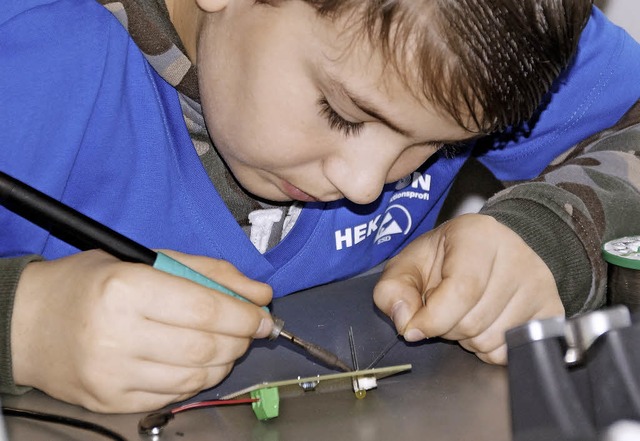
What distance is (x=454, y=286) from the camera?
72 centimetres

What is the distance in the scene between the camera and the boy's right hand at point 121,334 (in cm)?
60

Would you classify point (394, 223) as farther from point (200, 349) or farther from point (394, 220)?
point (200, 349)

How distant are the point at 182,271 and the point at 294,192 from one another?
0.55 feet

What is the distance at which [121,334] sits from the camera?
1.95 ft

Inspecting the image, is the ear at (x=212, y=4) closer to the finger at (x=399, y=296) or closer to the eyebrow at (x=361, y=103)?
the eyebrow at (x=361, y=103)

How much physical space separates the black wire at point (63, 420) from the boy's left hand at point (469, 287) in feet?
0.81

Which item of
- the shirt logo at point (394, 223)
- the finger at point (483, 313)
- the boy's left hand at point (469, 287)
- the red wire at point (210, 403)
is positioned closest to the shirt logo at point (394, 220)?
the shirt logo at point (394, 223)

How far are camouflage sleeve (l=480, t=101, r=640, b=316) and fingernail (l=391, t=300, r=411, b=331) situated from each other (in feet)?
0.46

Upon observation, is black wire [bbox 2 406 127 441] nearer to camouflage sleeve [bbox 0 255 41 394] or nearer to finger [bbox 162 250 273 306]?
camouflage sleeve [bbox 0 255 41 394]

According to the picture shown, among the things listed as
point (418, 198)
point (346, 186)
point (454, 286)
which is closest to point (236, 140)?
point (346, 186)

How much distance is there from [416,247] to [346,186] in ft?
0.50

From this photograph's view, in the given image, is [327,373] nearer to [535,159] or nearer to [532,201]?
[532,201]

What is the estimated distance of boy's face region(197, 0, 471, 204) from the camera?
62 cm

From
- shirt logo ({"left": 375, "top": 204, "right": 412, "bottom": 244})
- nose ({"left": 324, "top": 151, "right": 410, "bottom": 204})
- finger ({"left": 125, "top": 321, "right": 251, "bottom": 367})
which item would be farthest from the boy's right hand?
shirt logo ({"left": 375, "top": 204, "right": 412, "bottom": 244})
